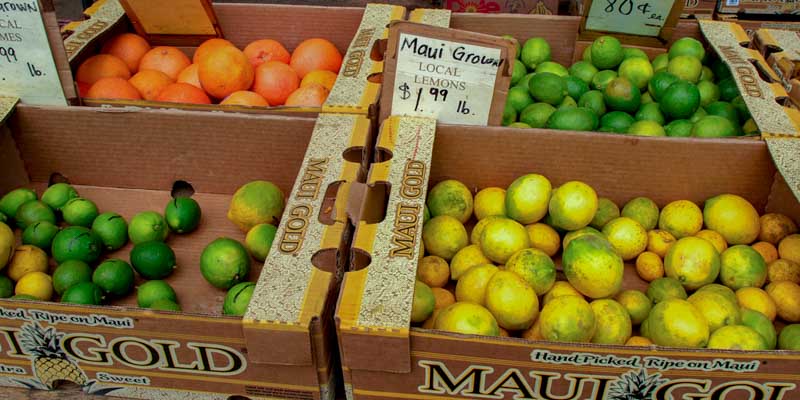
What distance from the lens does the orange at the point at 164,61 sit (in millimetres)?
2562

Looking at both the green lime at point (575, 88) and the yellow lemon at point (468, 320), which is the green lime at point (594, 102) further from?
the yellow lemon at point (468, 320)

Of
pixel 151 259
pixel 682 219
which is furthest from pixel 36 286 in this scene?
pixel 682 219

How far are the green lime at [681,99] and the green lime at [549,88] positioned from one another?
38 cm

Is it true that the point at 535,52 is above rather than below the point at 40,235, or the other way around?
above

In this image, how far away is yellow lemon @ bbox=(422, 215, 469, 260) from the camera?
178 centimetres

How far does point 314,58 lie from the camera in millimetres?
2539

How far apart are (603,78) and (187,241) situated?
1.77 metres

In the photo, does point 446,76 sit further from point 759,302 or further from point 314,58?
point 759,302

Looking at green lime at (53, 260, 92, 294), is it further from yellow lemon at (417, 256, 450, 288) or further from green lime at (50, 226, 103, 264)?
yellow lemon at (417, 256, 450, 288)

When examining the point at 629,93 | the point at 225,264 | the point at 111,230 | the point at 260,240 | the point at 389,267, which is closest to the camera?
the point at 389,267

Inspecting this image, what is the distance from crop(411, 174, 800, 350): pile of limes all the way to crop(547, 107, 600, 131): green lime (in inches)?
11.1

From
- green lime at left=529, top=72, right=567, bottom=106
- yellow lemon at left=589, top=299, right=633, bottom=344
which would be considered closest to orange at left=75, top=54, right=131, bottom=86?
green lime at left=529, top=72, right=567, bottom=106

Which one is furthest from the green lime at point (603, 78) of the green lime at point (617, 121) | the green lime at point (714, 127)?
the green lime at point (714, 127)

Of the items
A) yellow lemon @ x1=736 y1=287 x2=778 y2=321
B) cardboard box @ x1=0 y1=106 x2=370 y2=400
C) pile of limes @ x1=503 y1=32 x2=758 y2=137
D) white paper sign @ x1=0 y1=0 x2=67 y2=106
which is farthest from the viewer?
pile of limes @ x1=503 y1=32 x2=758 y2=137
